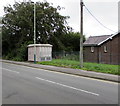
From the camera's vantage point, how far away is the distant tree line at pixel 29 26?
31.6 m

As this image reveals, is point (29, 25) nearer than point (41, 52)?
No

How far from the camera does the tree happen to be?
31.6m

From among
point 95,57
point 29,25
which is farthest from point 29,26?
point 95,57

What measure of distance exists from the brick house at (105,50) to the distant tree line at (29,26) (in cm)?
725

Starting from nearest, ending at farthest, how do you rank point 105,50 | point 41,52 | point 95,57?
1. point 41,52
2. point 105,50
3. point 95,57

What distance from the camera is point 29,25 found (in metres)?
31.1

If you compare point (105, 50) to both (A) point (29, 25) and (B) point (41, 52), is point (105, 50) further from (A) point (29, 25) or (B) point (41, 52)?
(A) point (29, 25)

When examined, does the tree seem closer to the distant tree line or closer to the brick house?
the distant tree line

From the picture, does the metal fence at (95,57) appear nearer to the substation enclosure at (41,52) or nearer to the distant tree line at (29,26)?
the substation enclosure at (41,52)

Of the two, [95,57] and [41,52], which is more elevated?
[41,52]

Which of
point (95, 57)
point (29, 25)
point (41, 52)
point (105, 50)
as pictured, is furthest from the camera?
point (29, 25)

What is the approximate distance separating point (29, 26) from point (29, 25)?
0.54m

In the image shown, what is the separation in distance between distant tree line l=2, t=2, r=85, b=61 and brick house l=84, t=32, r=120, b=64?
725 centimetres

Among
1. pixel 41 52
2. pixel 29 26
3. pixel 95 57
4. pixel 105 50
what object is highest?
pixel 29 26
